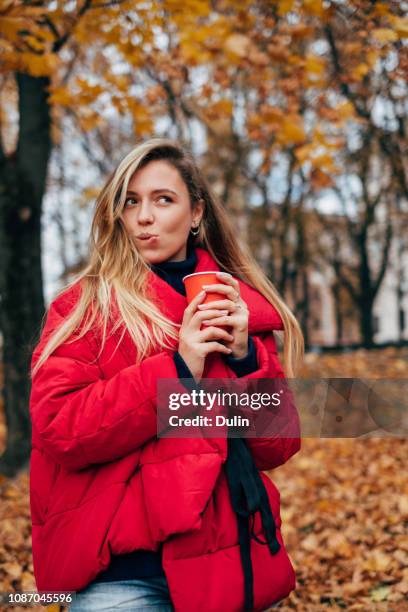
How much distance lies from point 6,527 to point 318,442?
14.5 feet

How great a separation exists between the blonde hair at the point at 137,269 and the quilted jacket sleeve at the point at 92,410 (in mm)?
99

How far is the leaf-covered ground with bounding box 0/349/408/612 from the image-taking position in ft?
11.6

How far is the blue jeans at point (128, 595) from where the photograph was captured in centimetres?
175

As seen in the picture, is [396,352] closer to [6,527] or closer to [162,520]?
[6,527]

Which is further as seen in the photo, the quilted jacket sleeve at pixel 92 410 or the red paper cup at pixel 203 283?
the red paper cup at pixel 203 283

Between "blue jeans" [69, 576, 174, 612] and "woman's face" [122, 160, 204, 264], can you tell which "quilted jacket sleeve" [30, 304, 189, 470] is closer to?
"blue jeans" [69, 576, 174, 612]

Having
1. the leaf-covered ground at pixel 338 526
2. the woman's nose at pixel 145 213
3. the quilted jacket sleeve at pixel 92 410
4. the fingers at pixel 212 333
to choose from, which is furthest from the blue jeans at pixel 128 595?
the leaf-covered ground at pixel 338 526

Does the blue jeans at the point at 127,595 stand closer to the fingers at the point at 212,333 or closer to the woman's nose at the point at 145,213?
the fingers at the point at 212,333

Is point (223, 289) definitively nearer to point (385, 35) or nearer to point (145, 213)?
point (145, 213)

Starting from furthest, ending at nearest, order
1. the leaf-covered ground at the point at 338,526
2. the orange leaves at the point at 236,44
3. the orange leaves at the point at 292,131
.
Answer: the orange leaves at the point at 292,131 < the orange leaves at the point at 236,44 < the leaf-covered ground at the point at 338,526

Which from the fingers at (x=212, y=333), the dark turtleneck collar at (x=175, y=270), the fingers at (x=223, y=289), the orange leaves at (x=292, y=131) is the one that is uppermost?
the orange leaves at (x=292, y=131)

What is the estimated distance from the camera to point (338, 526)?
4.64m

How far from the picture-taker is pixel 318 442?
302 inches

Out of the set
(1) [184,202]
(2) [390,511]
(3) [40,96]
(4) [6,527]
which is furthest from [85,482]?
(3) [40,96]
